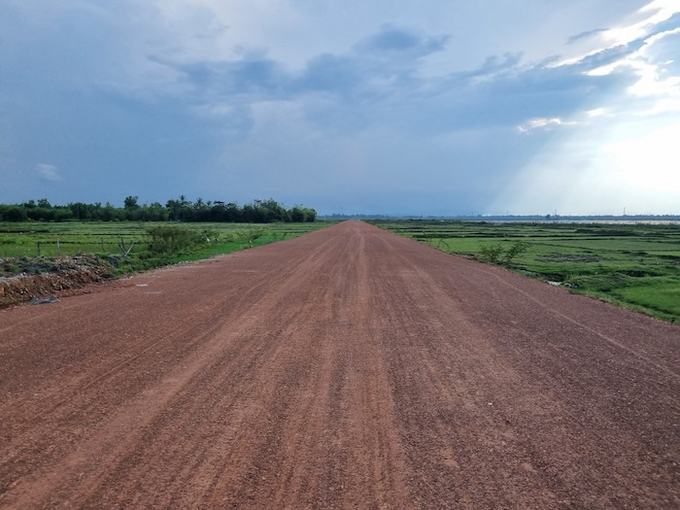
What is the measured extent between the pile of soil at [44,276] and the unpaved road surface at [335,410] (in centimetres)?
188

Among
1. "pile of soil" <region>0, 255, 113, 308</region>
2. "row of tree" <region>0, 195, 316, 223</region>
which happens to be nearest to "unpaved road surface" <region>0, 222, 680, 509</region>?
"pile of soil" <region>0, 255, 113, 308</region>

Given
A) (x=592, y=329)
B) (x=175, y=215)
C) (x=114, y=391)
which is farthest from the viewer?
(x=175, y=215)

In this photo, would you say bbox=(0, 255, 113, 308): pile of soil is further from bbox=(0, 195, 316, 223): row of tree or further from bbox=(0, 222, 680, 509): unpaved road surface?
bbox=(0, 195, 316, 223): row of tree

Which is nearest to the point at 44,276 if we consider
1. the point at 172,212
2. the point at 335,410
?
the point at 335,410

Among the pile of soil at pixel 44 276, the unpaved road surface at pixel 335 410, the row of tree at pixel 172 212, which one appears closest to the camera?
the unpaved road surface at pixel 335 410

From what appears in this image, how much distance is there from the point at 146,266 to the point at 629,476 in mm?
20206

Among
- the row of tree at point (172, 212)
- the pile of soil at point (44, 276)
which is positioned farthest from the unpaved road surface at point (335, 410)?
the row of tree at point (172, 212)

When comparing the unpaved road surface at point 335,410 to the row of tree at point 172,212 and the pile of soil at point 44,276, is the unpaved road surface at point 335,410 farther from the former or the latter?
the row of tree at point 172,212

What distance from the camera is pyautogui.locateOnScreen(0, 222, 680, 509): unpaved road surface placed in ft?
12.4

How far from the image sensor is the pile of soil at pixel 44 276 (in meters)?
12.4

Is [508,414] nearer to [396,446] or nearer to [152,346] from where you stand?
[396,446]

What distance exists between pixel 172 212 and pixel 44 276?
149976 mm

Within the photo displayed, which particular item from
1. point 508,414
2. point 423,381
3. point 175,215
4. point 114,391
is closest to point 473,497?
point 508,414

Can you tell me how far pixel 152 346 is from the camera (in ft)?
25.9
